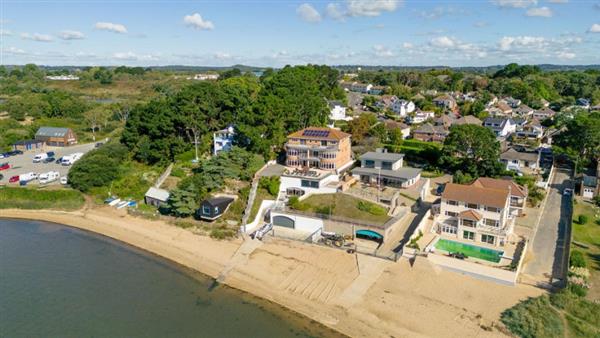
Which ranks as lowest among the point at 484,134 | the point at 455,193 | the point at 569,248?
the point at 569,248

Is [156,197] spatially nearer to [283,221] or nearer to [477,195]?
[283,221]

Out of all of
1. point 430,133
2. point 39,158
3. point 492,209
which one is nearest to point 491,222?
point 492,209

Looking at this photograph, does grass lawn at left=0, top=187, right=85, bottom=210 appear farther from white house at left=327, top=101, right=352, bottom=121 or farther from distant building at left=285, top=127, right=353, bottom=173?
white house at left=327, top=101, right=352, bottom=121

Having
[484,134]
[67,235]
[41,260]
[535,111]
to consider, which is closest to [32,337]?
[41,260]

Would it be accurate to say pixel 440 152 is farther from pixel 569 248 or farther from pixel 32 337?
pixel 32 337

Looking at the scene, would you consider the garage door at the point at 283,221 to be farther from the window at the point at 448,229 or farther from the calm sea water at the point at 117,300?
the window at the point at 448,229

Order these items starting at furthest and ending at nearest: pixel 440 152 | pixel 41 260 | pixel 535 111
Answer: pixel 535 111 < pixel 440 152 < pixel 41 260
